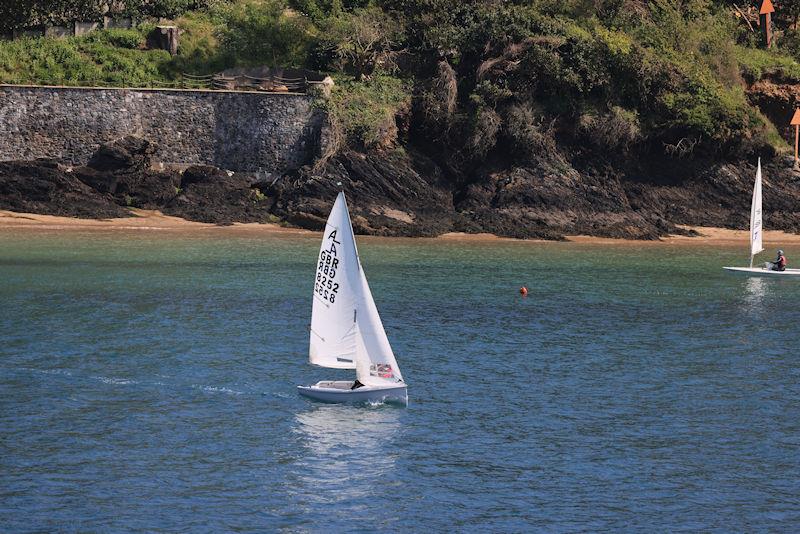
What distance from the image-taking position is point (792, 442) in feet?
94.4

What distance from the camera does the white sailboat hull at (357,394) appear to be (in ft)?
101

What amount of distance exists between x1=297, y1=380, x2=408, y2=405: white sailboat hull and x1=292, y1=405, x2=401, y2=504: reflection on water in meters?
0.24

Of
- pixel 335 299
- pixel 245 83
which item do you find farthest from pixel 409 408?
pixel 245 83

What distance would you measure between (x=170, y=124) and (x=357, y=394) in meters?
45.3

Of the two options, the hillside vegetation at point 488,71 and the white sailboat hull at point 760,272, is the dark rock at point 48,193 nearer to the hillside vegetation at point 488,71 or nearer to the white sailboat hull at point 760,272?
the hillside vegetation at point 488,71

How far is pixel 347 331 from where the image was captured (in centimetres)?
3152

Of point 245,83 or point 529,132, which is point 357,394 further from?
point 245,83

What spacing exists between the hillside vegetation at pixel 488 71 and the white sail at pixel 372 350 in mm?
40925

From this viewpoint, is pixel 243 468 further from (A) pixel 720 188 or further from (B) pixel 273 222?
(A) pixel 720 188

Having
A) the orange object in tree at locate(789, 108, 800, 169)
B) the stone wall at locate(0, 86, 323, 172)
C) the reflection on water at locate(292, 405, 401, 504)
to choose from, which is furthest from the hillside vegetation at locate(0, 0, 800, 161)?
the reflection on water at locate(292, 405, 401, 504)

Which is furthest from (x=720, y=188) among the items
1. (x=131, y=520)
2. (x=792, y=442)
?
(x=131, y=520)

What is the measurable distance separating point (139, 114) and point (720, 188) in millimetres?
37325

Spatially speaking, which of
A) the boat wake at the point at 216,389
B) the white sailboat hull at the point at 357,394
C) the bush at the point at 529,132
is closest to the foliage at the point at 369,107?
the bush at the point at 529,132

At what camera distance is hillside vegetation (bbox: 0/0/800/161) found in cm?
Answer: 7294
